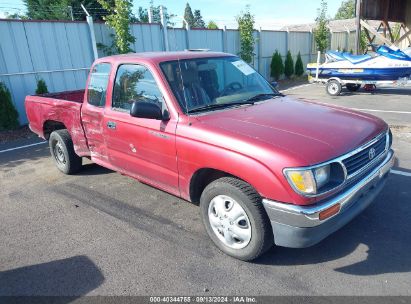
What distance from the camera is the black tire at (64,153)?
219 inches

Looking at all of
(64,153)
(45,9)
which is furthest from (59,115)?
(45,9)

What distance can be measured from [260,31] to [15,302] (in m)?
18.2

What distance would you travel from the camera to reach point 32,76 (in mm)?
10344

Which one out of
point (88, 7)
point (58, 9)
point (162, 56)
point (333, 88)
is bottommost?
point (333, 88)

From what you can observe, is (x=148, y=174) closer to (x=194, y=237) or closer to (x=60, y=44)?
(x=194, y=237)

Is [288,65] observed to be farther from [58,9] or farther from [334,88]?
[58,9]

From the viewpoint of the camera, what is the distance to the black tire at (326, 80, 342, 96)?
42.5 feet

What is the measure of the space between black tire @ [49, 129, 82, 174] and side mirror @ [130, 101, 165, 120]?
2.65 m

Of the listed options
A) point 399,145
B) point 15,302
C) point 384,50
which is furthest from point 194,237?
point 384,50

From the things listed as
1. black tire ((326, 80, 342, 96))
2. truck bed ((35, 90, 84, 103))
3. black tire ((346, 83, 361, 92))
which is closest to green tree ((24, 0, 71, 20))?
black tire ((326, 80, 342, 96))

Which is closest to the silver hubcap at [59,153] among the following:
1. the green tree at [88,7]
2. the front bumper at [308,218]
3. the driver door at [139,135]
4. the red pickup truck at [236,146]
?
the red pickup truck at [236,146]

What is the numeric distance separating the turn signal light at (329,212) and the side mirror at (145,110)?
180 cm

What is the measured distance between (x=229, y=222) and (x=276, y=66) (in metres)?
17.3

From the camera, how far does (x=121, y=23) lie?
1165 cm
